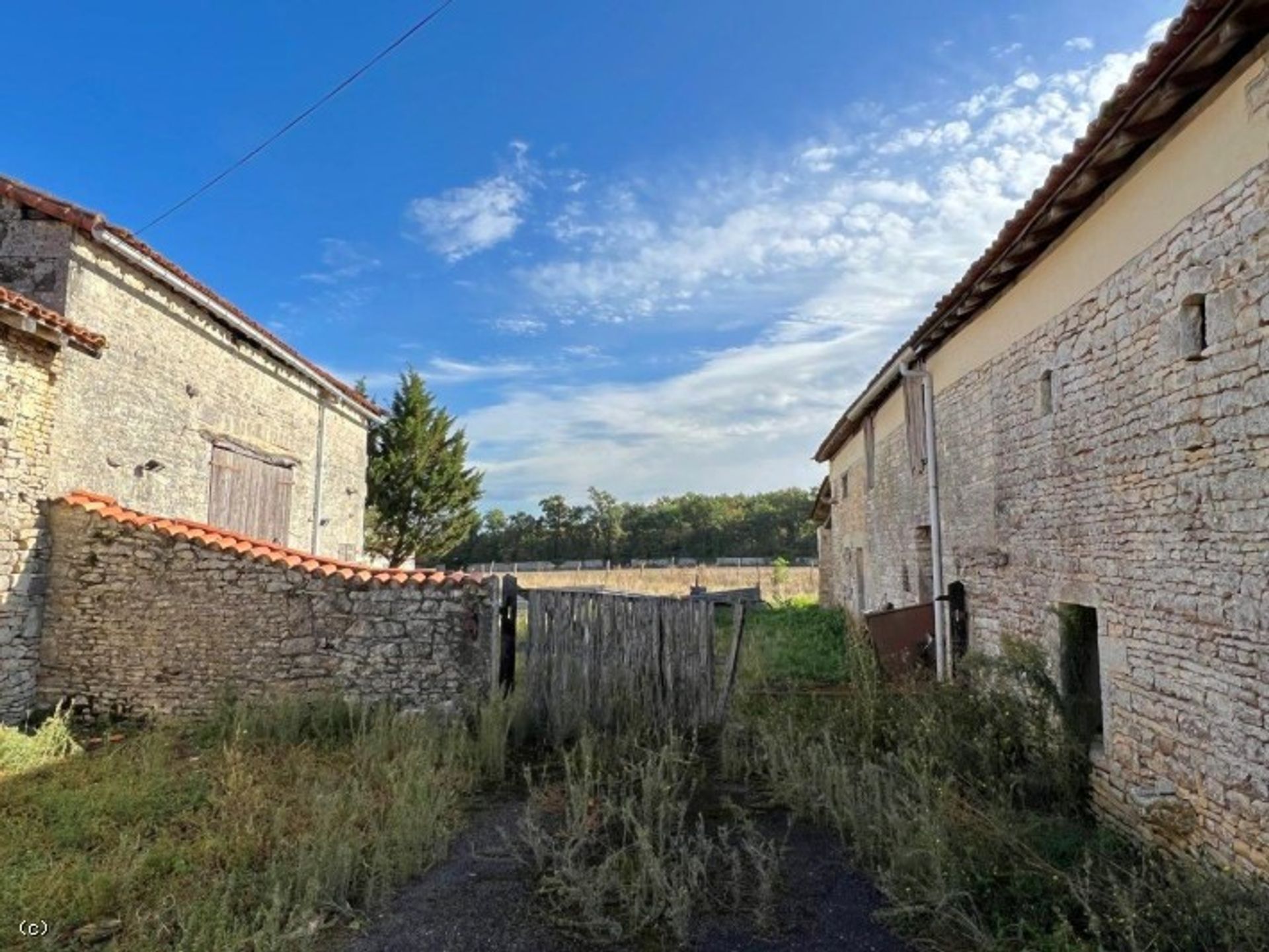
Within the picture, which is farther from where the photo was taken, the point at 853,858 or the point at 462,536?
the point at 462,536

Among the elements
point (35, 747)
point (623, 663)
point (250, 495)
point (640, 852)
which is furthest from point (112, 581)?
point (640, 852)

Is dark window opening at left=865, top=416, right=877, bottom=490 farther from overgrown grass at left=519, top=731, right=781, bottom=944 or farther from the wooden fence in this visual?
overgrown grass at left=519, top=731, right=781, bottom=944

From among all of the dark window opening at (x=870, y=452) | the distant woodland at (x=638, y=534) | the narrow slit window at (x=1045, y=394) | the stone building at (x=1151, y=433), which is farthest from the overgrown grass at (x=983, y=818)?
the distant woodland at (x=638, y=534)

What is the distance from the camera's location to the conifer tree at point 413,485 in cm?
2684

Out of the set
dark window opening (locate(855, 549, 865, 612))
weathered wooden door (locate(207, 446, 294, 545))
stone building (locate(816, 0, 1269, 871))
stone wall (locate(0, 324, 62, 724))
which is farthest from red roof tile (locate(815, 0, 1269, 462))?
weathered wooden door (locate(207, 446, 294, 545))

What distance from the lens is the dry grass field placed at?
27406mm

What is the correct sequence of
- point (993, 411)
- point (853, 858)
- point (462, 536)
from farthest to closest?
1. point (462, 536)
2. point (993, 411)
3. point (853, 858)

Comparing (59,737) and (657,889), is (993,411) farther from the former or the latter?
(59,737)

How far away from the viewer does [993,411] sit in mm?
7254

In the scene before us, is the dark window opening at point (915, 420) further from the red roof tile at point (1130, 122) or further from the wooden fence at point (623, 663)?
the wooden fence at point (623, 663)

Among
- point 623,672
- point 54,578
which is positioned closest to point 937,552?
point 623,672

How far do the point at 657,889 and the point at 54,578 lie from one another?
732 cm

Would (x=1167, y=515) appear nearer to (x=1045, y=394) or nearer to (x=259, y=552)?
(x=1045, y=394)

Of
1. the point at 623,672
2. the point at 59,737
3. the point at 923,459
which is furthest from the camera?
the point at 923,459
